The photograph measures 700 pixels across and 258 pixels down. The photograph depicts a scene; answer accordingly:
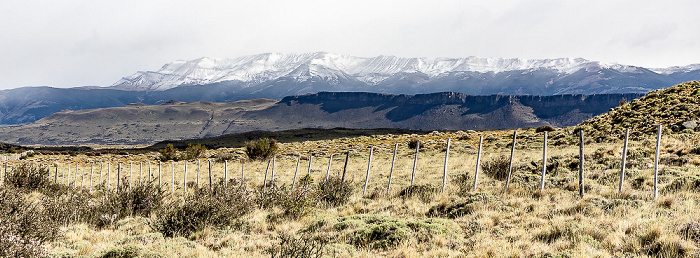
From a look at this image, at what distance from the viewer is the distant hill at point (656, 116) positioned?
71.5 ft

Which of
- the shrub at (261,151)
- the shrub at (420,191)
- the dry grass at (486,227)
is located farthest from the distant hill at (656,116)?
the shrub at (261,151)

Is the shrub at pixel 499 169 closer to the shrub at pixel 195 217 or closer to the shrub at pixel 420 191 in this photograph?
the shrub at pixel 420 191

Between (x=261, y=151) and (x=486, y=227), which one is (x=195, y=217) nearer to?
(x=486, y=227)

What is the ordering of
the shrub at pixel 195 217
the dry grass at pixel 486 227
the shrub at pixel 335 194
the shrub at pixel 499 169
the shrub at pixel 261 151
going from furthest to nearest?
1. the shrub at pixel 261 151
2. the shrub at pixel 499 169
3. the shrub at pixel 335 194
4. the shrub at pixel 195 217
5. the dry grass at pixel 486 227

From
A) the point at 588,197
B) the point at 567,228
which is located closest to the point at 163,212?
the point at 567,228

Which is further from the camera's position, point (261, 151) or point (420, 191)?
point (261, 151)

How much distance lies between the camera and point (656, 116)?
24750 millimetres

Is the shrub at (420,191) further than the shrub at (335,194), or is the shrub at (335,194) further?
the shrub at (335,194)

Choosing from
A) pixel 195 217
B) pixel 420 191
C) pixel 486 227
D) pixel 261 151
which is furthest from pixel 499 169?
pixel 261 151

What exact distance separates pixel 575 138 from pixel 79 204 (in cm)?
2913

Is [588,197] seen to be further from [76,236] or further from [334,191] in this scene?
[76,236]

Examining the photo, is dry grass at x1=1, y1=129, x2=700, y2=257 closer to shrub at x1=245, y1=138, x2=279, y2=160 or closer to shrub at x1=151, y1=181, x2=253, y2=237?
shrub at x1=151, y1=181, x2=253, y2=237

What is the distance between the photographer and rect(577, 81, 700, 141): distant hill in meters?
21.8

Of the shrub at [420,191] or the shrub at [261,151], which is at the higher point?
the shrub at [420,191]
